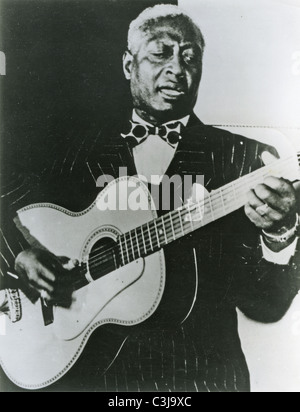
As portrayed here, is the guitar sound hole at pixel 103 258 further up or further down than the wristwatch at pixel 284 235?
further down

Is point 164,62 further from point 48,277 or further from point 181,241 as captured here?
point 48,277

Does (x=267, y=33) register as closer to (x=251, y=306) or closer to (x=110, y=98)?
(x=110, y=98)

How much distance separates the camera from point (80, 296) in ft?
4.83

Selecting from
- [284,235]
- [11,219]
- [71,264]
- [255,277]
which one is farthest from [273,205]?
[11,219]

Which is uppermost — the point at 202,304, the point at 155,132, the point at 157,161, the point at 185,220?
the point at 155,132

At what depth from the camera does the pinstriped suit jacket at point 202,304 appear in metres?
1.45

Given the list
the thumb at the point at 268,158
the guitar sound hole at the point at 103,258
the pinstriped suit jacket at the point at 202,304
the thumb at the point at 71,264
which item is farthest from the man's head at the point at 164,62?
the thumb at the point at 71,264

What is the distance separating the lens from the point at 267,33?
151cm

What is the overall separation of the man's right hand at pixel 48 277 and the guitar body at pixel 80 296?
25 millimetres

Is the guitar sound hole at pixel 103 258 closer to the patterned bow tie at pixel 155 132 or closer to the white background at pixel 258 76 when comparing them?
the patterned bow tie at pixel 155 132

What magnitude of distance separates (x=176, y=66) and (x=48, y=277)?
91 cm
